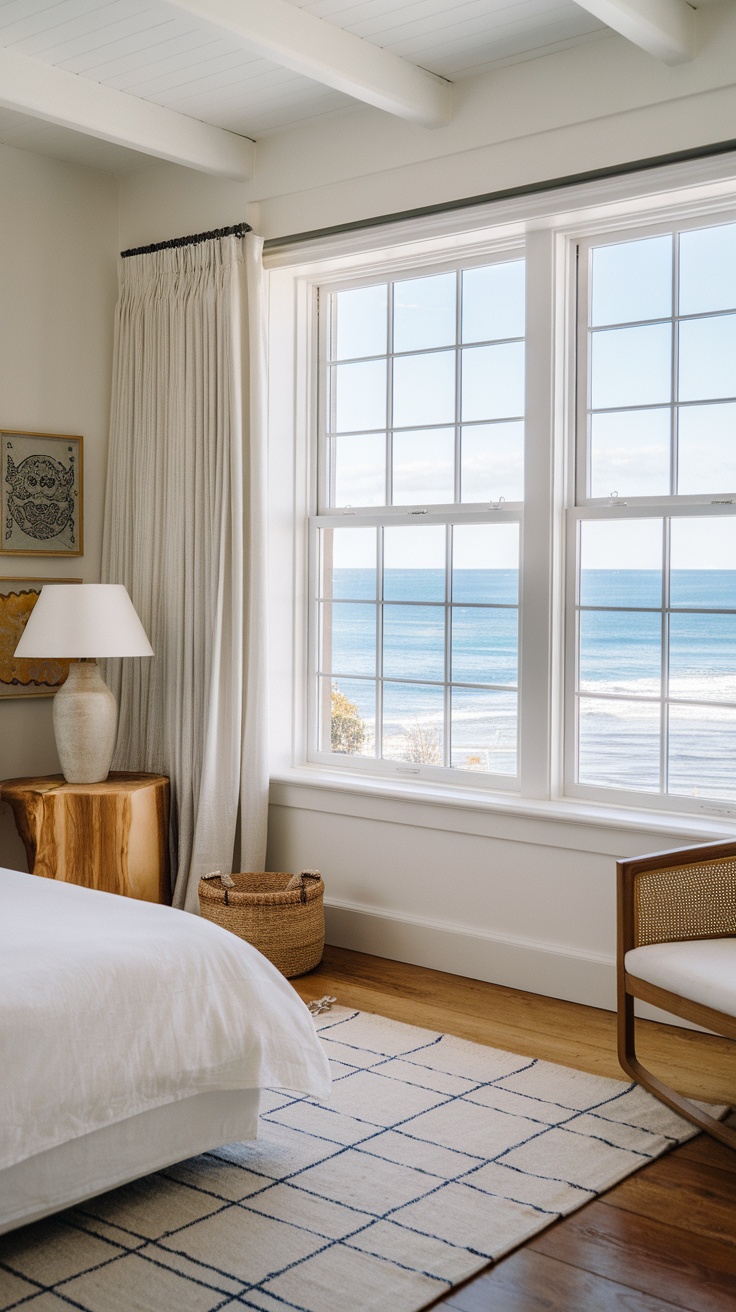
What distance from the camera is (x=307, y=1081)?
2.52 m

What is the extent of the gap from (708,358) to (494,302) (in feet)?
2.70

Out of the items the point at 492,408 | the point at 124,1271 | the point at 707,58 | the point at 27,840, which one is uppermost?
the point at 707,58

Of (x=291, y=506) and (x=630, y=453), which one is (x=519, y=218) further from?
(x=291, y=506)

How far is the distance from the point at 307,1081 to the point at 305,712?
2102mm

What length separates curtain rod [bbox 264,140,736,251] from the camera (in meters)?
3.29

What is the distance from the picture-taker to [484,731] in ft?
13.2

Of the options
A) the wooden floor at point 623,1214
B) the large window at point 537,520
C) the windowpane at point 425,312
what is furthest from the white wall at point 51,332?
the wooden floor at point 623,1214

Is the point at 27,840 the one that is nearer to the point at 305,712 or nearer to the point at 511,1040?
the point at 305,712

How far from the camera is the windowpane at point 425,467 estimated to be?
411 centimetres

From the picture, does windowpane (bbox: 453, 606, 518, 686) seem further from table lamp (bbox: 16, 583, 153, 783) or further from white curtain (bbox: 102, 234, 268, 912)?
table lamp (bbox: 16, 583, 153, 783)

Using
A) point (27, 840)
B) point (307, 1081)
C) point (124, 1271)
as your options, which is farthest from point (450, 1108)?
point (27, 840)

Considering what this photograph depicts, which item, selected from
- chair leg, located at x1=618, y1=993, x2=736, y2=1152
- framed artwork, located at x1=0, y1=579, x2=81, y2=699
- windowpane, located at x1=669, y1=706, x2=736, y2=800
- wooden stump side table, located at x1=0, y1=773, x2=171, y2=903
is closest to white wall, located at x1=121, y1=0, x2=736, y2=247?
framed artwork, located at x1=0, y1=579, x2=81, y2=699

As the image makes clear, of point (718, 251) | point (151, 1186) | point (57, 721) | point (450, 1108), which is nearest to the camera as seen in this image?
point (151, 1186)

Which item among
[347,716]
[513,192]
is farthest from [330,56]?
[347,716]
